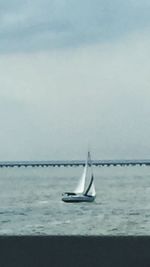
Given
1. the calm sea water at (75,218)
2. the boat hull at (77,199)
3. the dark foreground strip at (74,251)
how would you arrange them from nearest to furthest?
→ the dark foreground strip at (74,251) < the calm sea water at (75,218) < the boat hull at (77,199)

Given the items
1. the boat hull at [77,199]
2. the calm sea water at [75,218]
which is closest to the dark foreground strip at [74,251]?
the calm sea water at [75,218]

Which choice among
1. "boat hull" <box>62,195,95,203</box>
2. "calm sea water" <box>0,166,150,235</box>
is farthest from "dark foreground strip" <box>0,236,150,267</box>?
"boat hull" <box>62,195,95,203</box>

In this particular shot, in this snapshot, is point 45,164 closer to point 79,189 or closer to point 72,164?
point 72,164

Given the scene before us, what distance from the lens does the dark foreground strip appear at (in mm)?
4746

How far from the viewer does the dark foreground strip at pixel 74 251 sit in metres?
4.75

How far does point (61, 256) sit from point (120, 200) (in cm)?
7218

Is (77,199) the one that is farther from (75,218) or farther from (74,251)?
(74,251)

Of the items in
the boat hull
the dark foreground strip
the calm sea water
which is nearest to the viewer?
the dark foreground strip

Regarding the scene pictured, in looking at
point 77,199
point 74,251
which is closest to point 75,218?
point 77,199

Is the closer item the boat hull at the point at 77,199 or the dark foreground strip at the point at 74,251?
the dark foreground strip at the point at 74,251

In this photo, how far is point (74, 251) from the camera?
15.9 feet

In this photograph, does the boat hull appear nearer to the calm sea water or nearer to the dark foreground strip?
the calm sea water

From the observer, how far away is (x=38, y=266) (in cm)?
480

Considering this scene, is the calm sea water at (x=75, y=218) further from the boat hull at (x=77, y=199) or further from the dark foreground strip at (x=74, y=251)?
the dark foreground strip at (x=74, y=251)
